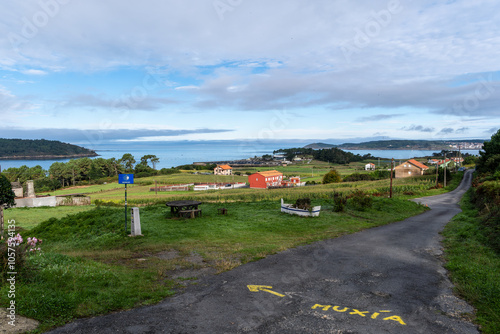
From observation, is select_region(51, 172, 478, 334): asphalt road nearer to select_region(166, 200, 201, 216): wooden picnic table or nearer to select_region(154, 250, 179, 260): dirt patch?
select_region(154, 250, 179, 260): dirt patch

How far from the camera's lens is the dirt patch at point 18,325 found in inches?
185

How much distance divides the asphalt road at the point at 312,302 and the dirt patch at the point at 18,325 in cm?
46

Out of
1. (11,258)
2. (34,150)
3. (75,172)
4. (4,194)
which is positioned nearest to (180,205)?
(4,194)

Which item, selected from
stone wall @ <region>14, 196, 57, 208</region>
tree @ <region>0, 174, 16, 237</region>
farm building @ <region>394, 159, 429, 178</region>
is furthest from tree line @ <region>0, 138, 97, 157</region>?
farm building @ <region>394, 159, 429, 178</region>

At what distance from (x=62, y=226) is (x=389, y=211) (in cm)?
2171

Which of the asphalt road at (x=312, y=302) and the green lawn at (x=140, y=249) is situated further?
the green lawn at (x=140, y=249)

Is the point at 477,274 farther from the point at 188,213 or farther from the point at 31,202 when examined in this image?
the point at 31,202

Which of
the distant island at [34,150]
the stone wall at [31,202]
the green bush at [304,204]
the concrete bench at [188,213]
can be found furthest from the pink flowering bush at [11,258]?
the distant island at [34,150]

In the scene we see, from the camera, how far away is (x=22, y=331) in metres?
4.75

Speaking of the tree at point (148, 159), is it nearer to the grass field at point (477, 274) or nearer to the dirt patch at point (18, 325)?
the grass field at point (477, 274)

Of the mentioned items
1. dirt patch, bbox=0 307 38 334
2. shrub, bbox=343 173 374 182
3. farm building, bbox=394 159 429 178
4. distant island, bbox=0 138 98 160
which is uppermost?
distant island, bbox=0 138 98 160

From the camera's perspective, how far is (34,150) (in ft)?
474

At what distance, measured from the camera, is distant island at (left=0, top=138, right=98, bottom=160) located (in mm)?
132500

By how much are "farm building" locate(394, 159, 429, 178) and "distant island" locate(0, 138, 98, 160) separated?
14488cm
